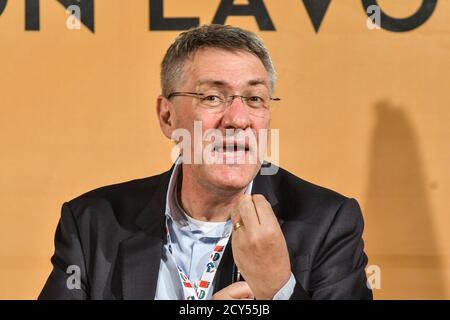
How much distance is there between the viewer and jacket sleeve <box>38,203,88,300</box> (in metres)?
1.75

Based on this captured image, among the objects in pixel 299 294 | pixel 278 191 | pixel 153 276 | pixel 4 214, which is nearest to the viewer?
pixel 299 294

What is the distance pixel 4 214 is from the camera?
2213mm

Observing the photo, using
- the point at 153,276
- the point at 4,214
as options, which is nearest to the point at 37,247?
the point at 4,214

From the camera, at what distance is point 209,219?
186 cm

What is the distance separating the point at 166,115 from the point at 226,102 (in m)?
0.24

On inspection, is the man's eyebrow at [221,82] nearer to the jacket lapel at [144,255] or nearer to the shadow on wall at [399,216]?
the jacket lapel at [144,255]

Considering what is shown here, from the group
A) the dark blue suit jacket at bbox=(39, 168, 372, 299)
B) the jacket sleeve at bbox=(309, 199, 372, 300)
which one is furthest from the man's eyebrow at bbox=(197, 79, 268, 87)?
the jacket sleeve at bbox=(309, 199, 372, 300)

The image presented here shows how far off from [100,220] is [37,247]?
1.53ft

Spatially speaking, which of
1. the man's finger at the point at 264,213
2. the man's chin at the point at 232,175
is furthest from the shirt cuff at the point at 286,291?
the man's chin at the point at 232,175

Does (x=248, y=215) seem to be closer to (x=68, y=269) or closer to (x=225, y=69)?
(x=225, y=69)

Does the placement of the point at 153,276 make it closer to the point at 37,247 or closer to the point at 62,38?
the point at 37,247

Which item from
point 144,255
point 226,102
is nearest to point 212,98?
point 226,102

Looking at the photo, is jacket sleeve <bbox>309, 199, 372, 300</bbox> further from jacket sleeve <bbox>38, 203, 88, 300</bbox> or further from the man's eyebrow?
jacket sleeve <bbox>38, 203, 88, 300</bbox>

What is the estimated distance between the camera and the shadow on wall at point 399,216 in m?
2.20
